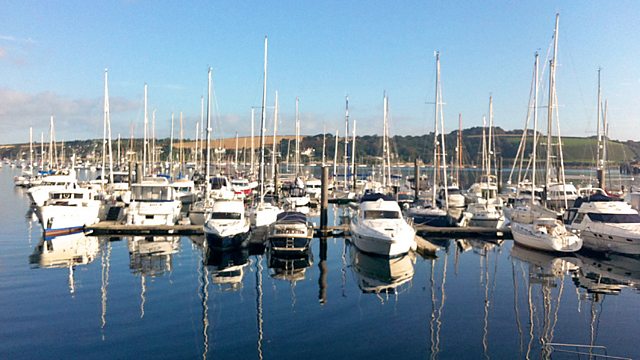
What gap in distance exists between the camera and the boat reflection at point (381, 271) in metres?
25.9

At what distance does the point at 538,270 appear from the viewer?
3053 centimetres

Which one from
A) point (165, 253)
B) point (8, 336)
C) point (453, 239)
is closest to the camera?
point (8, 336)

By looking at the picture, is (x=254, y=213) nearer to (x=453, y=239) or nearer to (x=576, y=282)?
(x=453, y=239)

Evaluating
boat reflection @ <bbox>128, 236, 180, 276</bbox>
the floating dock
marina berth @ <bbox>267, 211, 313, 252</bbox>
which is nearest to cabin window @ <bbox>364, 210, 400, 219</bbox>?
marina berth @ <bbox>267, 211, 313, 252</bbox>

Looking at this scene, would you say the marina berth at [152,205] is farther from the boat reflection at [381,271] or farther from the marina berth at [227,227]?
the boat reflection at [381,271]

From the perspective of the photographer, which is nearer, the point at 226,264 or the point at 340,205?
the point at 226,264

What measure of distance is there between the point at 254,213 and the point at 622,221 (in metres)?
26.7

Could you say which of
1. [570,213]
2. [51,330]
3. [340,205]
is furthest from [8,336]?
[340,205]

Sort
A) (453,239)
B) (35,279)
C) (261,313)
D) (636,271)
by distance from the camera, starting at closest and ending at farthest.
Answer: (261,313) < (35,279) < (636,271) < (453,239)

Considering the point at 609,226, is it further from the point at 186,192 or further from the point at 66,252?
the point at 186,192

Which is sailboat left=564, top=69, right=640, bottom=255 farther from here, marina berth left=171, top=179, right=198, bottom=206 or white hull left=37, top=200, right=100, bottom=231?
marina berth left=171, top=179, right=198, bottom=206

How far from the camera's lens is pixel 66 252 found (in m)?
33.5

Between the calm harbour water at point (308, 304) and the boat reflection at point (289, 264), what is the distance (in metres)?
0.18

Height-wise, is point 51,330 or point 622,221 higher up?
point 622,221
